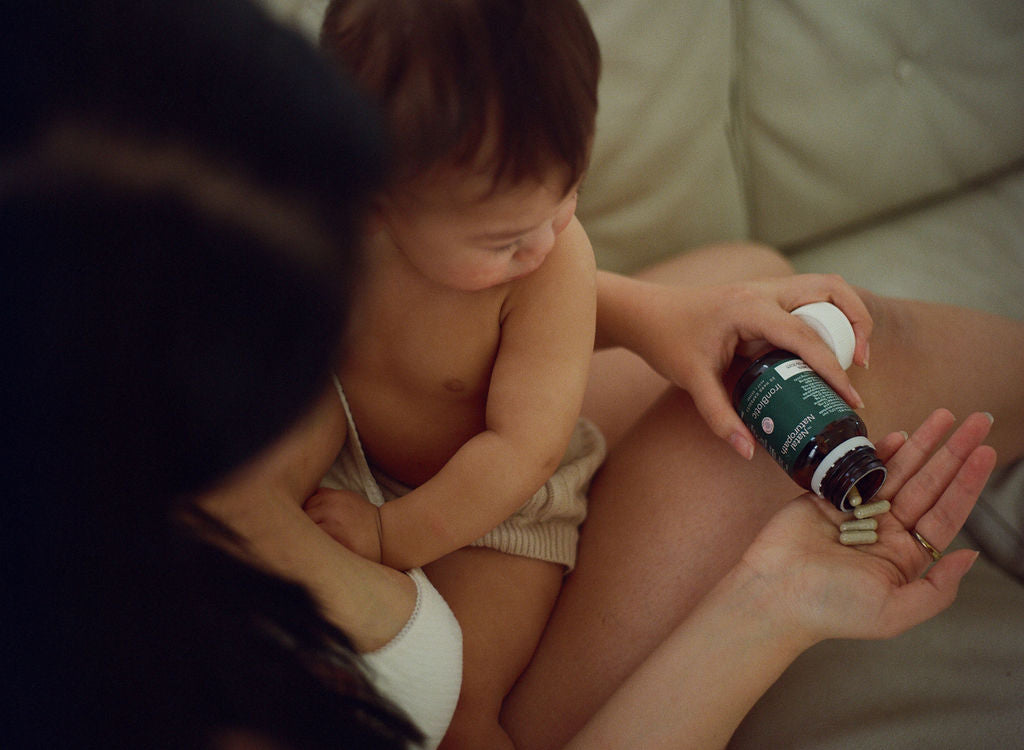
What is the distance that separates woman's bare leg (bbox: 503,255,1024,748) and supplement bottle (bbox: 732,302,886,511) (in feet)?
0.30

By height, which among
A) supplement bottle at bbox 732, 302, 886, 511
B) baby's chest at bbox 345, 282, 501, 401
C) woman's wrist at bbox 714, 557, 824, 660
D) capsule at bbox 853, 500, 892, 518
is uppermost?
supplement bottle at bbox 732, 302, 886, 511

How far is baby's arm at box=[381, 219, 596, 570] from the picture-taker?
58 centimetres

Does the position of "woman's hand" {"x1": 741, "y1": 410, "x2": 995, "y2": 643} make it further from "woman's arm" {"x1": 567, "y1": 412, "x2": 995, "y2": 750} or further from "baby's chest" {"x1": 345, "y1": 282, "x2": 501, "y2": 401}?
"baby's chest" {"x1": 345, "y1": 282, "x2": 501, "y2": 401}

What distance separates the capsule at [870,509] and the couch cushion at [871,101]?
1.92 feet

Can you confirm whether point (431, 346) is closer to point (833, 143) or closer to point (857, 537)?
point (857, 537)

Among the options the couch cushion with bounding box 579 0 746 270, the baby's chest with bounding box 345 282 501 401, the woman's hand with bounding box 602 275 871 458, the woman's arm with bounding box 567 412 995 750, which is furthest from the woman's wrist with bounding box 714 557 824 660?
the couch cushion with bounding box 579 0 746 270

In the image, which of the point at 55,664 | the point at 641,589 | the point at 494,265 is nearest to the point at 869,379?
the point at 641,589

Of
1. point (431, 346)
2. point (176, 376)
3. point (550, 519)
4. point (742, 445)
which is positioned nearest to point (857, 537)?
point (742, 445)

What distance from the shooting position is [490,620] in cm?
64

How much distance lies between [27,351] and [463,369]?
39 centimetres

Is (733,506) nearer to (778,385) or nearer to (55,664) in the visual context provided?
(778,385)

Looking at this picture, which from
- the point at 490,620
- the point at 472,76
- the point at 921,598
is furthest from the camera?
the point at 490,620

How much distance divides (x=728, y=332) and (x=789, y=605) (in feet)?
0.80

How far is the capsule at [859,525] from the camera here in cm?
58
